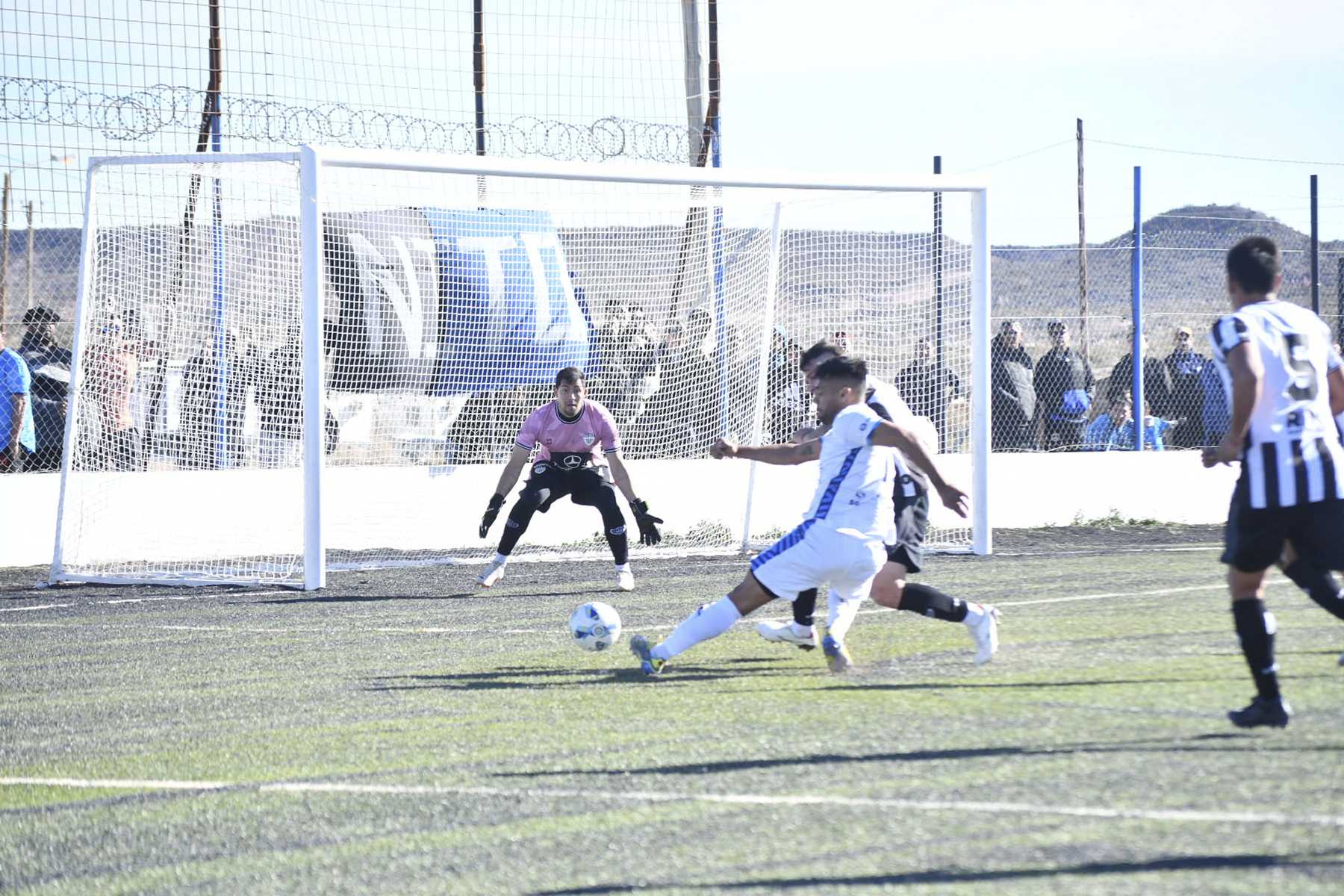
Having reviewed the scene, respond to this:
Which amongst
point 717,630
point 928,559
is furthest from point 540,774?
point 928,559

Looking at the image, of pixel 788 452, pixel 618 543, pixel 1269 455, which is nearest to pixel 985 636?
pixel 788 452

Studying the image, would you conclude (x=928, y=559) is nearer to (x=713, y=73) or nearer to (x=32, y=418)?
(x=713, y=73)

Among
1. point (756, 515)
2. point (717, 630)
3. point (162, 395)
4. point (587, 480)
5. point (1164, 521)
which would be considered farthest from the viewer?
point (1164, 521)

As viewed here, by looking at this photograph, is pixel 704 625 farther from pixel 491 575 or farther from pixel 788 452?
pixel 491 575

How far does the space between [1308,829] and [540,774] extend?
256 centimetres

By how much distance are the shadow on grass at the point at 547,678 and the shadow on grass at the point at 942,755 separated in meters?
1.92

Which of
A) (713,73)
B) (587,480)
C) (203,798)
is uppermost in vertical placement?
(713,73)

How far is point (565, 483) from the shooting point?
1314 centimetres

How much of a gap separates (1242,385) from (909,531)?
114 inches

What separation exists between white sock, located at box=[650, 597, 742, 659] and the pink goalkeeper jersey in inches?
196

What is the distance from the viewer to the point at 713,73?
16.7 m

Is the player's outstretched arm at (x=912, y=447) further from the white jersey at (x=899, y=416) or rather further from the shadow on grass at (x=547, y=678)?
the shadow on grass at (x=547, y=678)

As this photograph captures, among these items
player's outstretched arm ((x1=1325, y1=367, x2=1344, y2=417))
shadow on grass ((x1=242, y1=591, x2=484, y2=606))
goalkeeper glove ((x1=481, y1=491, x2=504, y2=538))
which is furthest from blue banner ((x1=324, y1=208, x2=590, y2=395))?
player's outstretched arm ((x1=1325, y1=367, x2=1344, y2=417))

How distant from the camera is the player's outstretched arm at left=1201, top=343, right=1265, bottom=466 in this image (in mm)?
6168
